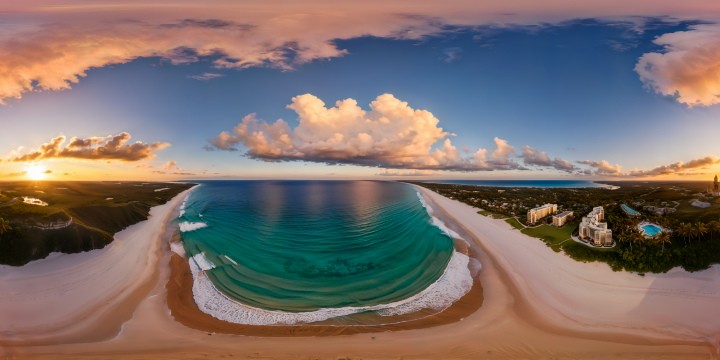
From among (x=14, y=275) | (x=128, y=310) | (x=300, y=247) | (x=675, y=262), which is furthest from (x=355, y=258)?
(x=14, y=275)

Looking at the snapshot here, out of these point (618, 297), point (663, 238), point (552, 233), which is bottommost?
point (618, 297)

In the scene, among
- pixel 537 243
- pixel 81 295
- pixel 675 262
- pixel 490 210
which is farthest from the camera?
pixel 490 210

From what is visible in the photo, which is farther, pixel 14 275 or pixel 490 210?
pixel 490 210

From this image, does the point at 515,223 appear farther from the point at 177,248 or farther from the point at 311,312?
the point at 177,248

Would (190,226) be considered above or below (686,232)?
below

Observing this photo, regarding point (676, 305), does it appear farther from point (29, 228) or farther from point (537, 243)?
point (29, 228)

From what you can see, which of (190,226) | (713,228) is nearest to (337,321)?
(713,228)
